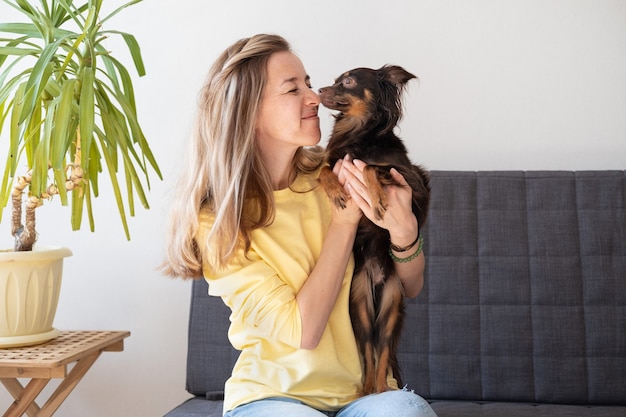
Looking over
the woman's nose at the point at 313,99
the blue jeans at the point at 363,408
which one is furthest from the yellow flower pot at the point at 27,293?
the woman's nose at the point at 313,99

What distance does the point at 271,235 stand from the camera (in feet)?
5.63

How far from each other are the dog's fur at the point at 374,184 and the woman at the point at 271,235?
4 centimetres

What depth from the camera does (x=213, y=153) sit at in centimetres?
173

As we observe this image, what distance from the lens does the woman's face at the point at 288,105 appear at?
5.53 ft

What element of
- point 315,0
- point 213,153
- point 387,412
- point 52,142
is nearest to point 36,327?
point 52,142

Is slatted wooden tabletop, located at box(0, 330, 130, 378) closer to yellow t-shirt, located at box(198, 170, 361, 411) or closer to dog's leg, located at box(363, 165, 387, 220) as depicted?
yellow t-shirt, located at box(198, 170, 361, 411)

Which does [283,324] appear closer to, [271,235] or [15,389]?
[271,235]

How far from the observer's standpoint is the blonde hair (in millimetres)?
Result: 1669

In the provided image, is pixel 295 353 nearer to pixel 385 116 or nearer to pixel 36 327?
pixel 385 116

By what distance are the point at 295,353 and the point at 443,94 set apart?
4.56 ft

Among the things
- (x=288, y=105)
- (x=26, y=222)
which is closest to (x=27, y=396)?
(x=26, y=222)

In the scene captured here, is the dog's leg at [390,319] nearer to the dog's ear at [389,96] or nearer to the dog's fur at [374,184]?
the dog's fur at [374,184]

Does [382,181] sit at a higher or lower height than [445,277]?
higher

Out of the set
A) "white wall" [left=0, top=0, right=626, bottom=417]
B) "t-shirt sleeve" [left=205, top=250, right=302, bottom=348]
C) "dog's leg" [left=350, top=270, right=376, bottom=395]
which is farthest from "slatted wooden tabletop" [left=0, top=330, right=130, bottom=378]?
"dog's leg" [left=350, top=270, right=376, bottom=395]
